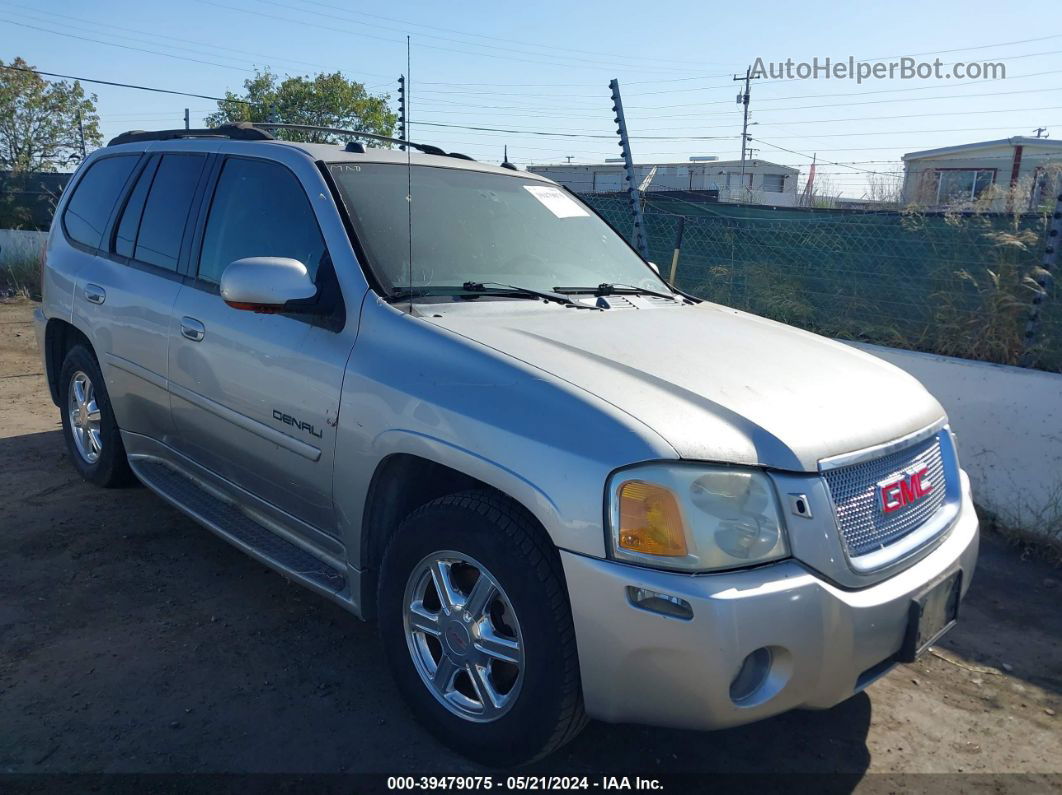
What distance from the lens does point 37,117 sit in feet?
124

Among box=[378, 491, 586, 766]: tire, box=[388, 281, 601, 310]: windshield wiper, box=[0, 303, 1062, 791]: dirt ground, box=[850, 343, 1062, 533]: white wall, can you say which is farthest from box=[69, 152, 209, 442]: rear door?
box=[850, 343, 1062, 533]: white wall

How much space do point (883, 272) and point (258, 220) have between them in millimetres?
4635

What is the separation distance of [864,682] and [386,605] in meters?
1.48

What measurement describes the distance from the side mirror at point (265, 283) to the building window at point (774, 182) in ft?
148

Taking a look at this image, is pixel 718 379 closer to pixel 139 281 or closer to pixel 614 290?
pixel 614 290

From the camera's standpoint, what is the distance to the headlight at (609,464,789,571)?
2.20 meters

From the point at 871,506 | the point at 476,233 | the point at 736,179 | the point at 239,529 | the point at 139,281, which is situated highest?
the point at 736,179

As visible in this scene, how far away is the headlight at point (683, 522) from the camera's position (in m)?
2.20

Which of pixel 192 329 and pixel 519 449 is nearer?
pixel 519 449

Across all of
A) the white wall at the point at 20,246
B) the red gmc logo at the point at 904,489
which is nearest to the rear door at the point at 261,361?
the red gmc logo at the point at 904,489

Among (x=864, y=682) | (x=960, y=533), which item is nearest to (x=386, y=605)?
(x=864, y=682)

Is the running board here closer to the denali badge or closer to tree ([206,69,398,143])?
the denali badge

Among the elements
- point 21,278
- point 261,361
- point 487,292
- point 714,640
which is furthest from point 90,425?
point 21,278

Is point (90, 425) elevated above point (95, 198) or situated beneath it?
situated beneath
